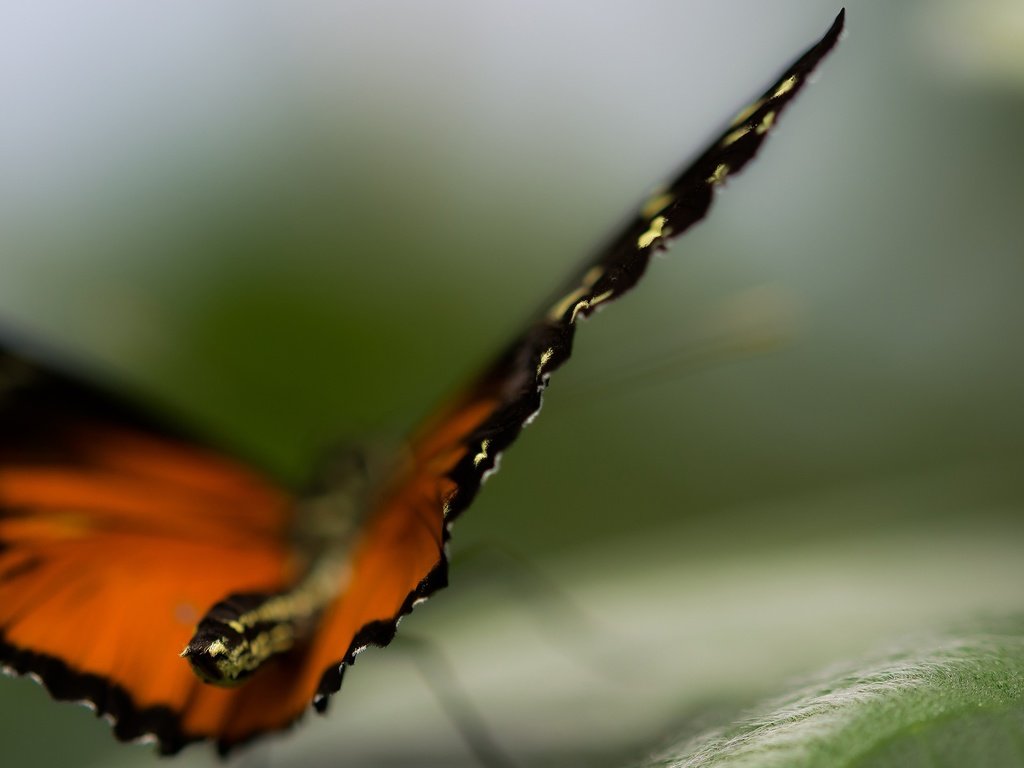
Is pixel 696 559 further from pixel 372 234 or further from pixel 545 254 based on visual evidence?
pixel 372 234

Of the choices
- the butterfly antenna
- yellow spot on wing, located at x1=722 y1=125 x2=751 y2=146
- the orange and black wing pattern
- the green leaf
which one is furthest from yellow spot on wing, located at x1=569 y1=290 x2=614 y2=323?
the butterfly antenna

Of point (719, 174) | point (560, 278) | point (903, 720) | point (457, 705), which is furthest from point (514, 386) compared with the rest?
point (560, 278)

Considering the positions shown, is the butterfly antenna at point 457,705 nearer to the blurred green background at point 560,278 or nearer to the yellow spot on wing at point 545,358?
the blurred green background at point 560,278

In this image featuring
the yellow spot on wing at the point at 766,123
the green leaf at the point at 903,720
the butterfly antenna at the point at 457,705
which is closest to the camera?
the green leaf at the point at 903,720

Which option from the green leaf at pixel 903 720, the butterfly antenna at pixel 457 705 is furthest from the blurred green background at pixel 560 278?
the green leaf at pixel 903 720

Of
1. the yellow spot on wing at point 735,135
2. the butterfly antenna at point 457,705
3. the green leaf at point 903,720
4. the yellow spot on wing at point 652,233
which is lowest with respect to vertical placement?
the green leaf at point 903,720
